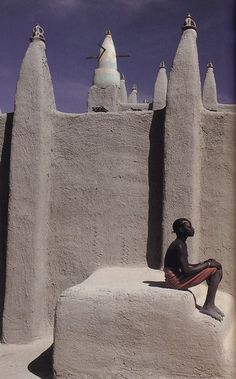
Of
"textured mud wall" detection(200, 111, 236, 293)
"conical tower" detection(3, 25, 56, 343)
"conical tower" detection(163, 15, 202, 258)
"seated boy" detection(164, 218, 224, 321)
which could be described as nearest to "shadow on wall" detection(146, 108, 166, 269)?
"conical tower" detection(163, 15, 202, 258)

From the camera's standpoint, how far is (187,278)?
5.20 m

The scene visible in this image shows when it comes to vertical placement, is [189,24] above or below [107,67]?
below

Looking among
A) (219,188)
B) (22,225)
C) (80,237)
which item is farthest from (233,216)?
(22,225)

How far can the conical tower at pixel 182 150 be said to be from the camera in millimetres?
6297

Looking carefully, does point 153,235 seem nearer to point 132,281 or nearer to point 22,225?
point 132,281

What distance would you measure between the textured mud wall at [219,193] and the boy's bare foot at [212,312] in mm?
1267

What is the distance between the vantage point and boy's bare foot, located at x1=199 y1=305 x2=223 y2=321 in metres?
5.09

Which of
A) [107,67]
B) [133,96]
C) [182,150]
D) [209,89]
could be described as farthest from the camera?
[133,96]

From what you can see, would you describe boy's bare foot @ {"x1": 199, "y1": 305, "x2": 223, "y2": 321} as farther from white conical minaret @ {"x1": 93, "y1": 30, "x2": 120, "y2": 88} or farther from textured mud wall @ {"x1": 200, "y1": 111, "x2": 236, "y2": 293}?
white conical minaret @ {"x1": 93, "y1": 30, "x2": 120, "y2": 88}

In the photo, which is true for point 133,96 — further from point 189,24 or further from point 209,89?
point 189,24

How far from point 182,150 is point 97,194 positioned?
4.63 feet

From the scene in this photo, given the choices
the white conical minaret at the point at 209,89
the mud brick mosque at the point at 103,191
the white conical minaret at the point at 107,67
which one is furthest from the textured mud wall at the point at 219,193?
the white conical minaret at the point at 107,67

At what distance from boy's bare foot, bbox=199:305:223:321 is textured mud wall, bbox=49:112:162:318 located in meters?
1.62

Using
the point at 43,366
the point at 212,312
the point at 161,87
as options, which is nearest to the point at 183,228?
the point at 212,312
